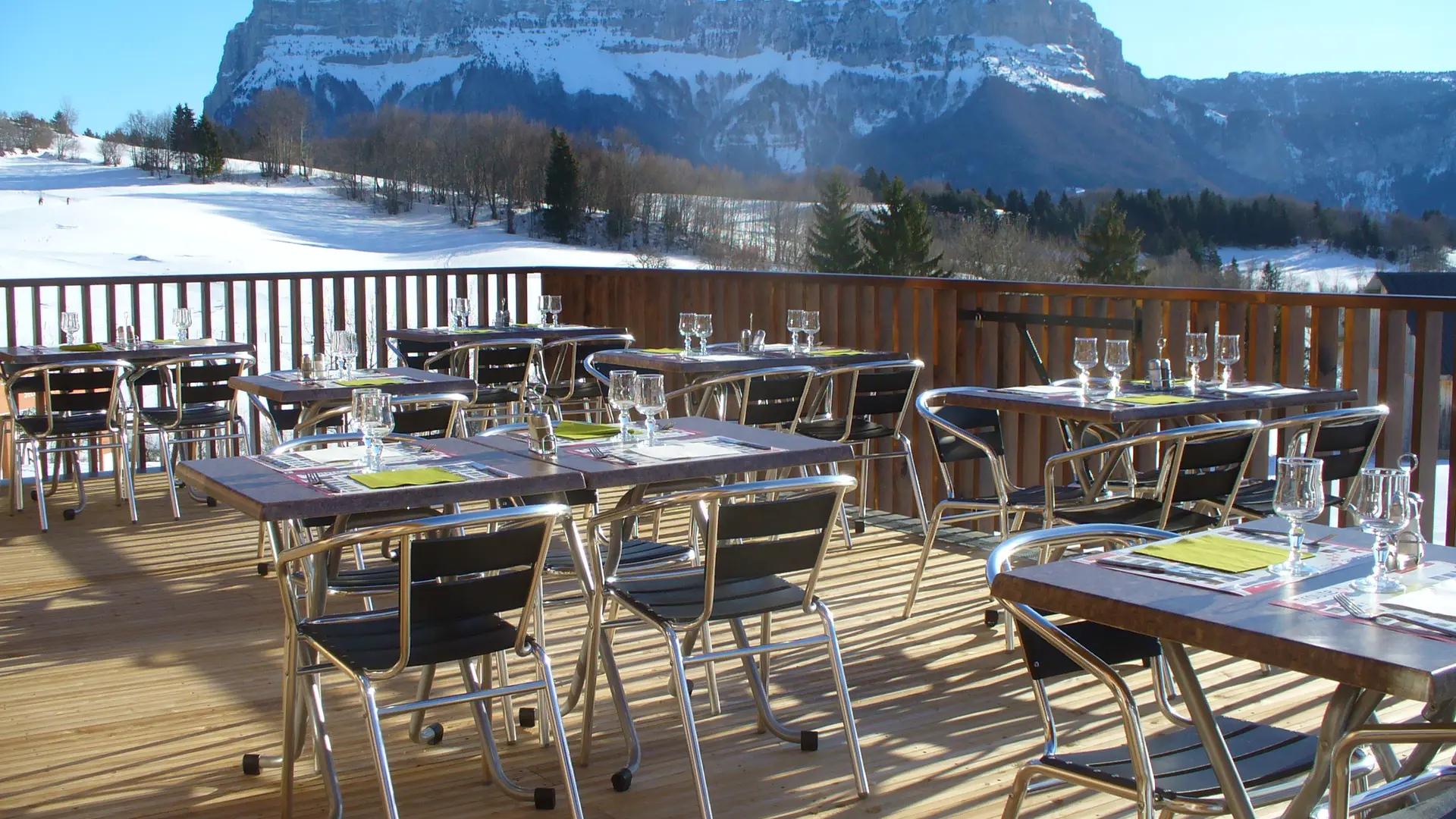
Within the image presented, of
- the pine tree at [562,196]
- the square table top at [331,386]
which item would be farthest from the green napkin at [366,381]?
the pine tree at [562,196]

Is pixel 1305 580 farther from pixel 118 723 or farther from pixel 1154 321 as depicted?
pixel 1154 321

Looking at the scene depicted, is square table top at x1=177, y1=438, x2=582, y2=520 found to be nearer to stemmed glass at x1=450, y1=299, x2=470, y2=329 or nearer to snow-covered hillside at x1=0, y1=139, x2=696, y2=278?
stemmed glass at x1=450, y1=299, x2=470, y2=329

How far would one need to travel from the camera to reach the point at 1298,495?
246 cm

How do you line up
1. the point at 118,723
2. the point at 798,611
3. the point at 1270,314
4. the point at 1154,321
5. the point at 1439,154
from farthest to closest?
the point at 1439,154, the point at 1154,321, the point at 1270,314, the point at 798,611, the point at 118,723

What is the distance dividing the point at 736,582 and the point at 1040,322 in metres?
3.53

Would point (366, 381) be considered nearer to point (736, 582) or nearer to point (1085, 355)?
point (736, 582)

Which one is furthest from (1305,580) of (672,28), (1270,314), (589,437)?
(672,28)

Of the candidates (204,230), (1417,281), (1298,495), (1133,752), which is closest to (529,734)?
(1133,752)

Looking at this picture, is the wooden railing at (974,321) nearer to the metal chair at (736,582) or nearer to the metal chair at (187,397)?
the metal chair at (187,397)

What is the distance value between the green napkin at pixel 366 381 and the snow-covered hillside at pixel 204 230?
140ft

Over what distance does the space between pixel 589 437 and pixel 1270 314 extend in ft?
10.6

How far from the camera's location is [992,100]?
96.1 meters

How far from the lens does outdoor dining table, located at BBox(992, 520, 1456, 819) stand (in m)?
1.92

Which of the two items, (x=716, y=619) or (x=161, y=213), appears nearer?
(x=716, y=619)
